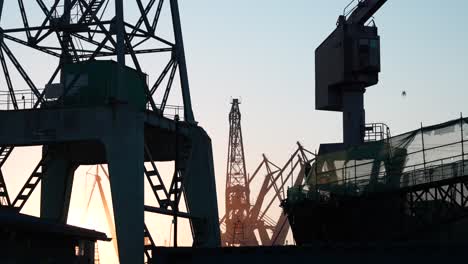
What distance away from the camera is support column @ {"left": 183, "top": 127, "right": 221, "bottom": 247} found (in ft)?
187

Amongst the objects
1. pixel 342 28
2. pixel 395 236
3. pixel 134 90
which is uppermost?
pixel 342 28

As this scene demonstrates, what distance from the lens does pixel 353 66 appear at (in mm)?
69688

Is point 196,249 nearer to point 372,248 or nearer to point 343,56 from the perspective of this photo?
point 372,248

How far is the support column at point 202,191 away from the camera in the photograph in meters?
57.1

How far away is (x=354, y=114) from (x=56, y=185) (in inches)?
993

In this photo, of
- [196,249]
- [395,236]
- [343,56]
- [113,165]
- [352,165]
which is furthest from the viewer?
[343,56]

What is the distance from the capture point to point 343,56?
70.2 meters

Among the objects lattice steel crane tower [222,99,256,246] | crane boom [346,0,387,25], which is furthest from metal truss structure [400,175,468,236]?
lattice steel crane tower [222,99,256,246]

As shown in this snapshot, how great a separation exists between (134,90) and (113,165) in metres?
6.35

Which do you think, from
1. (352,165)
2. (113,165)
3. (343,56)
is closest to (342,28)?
(343,56)

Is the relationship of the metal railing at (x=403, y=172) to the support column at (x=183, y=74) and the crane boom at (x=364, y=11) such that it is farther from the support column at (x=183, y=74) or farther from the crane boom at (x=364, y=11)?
the crane boom at (x=364, y=11)

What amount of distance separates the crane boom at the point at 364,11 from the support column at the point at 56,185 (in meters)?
26.9

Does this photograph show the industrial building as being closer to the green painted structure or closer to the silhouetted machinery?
the green painted structure

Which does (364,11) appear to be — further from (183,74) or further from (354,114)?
(183,74)
